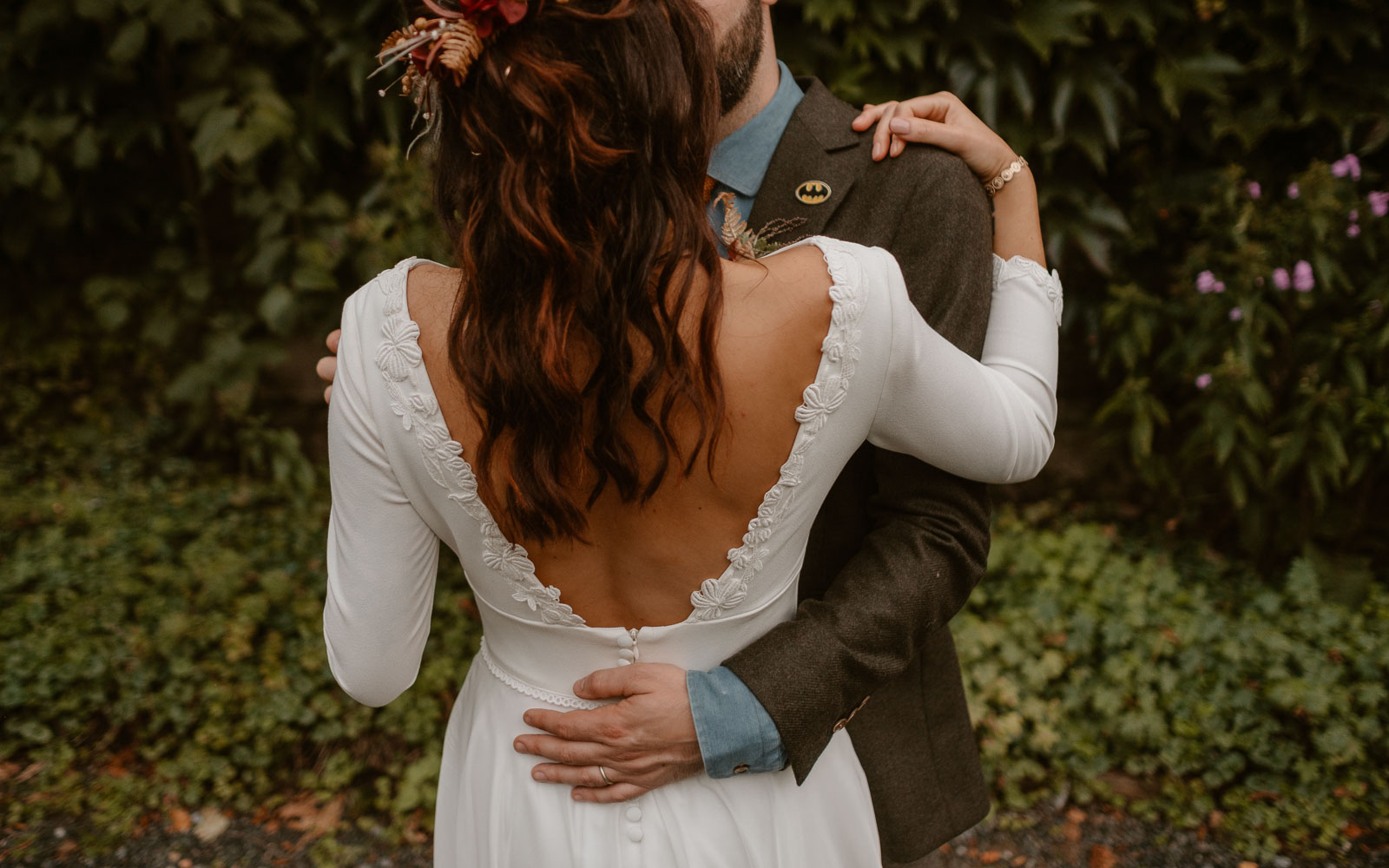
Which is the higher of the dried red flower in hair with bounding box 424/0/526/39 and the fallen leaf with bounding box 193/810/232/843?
the dried red flower in hair with bounding box 424/0/526/39

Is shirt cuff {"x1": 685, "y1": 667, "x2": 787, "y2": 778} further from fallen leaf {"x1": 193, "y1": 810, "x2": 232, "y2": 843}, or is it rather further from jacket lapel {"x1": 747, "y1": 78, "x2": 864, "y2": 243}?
fallen leaf {"x1": 193, "y1": 810, "x2": 232, "y2": 843}

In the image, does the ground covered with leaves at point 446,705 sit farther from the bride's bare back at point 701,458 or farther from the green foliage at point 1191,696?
the bride's bare back at point 701,458

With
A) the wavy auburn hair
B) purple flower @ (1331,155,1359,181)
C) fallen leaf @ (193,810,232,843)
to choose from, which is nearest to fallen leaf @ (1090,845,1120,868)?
purple flower @ (1331,155,1359,181)

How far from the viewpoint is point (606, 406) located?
3.24 feet

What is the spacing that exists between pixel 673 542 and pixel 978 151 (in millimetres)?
811

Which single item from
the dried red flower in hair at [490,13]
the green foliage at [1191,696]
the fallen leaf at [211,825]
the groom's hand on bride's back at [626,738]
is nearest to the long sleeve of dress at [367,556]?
the groom's hand on bride's back at [626,738]

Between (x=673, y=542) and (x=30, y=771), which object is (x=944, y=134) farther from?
(x=30, y=771)

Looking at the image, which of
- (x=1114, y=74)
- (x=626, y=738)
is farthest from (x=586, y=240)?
(x=1114, y=74)

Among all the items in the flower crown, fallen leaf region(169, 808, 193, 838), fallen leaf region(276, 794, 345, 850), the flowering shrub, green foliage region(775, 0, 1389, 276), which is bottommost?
fallen leaf region(276, 794, 345, 850)

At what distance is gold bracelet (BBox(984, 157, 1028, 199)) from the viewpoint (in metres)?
1.46

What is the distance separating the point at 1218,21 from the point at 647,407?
3.00m

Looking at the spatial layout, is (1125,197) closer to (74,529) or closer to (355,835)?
(355,835)

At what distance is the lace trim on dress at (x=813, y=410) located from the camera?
99 centimetres

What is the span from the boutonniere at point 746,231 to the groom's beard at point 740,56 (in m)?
0.18
